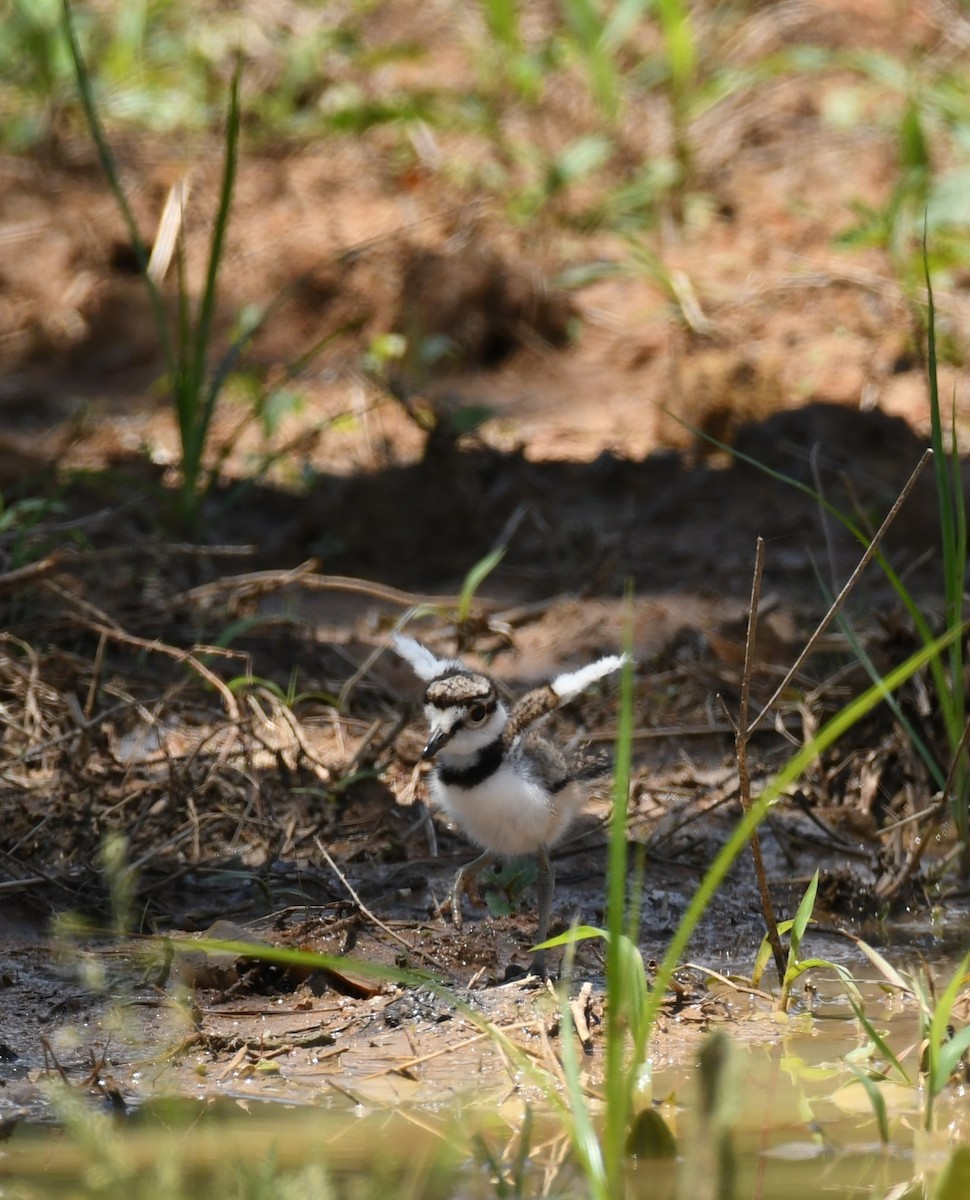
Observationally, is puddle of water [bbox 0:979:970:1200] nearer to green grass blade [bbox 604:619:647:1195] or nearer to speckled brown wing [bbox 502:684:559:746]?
green grass blade [bbox 604:619:647:1195]

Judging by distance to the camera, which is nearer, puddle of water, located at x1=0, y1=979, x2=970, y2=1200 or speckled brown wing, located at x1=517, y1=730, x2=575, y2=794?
puddle of water, located at x1=0, y1=979, x2=970, y2=1200

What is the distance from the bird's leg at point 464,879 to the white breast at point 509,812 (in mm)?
57

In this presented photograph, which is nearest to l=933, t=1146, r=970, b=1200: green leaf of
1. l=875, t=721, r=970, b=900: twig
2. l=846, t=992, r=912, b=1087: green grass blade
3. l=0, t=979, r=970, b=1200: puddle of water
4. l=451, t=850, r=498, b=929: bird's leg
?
l=0, t=979, r=970, b=1200: puddle of water

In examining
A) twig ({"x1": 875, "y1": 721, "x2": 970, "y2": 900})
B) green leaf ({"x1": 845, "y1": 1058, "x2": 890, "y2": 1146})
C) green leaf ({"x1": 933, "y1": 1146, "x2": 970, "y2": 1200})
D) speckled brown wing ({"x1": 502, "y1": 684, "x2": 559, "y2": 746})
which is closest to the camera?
green leaf ({"x1": 933, "y1": 1146, "x2": 970, "y2": 1200})

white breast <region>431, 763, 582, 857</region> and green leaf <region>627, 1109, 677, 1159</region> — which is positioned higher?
white breast <region>431, 763, 582, 857</region>

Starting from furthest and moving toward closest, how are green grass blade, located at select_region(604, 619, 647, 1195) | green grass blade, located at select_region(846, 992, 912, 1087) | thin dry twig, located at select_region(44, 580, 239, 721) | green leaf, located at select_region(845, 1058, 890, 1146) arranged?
thin dry twig, located at select_region(44, 580, 239, 721) < green grass blade, located at select_region(846, 992, 912, 1087) < green leaf, located at select_region(845, 1058, 890, 1146) < green grass blade, located at select_region(604, 619, 647, 1195)

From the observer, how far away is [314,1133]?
123 inches

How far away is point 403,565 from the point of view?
21.2ft

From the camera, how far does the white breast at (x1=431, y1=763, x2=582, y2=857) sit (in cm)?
405

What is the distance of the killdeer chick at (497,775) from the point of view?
408 centimetres

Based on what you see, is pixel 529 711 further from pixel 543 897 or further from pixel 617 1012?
pixel 617 1012

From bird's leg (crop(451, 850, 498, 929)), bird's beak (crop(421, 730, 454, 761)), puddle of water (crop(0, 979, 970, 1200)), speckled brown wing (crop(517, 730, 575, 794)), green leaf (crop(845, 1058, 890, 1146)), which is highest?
bird's beak (crop(421, 730, 454, 761))

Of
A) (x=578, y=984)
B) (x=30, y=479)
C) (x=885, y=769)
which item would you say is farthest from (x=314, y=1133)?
(x=30, y=479)

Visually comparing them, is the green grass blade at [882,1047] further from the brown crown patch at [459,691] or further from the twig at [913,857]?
the brown crown patch at [459,691]
